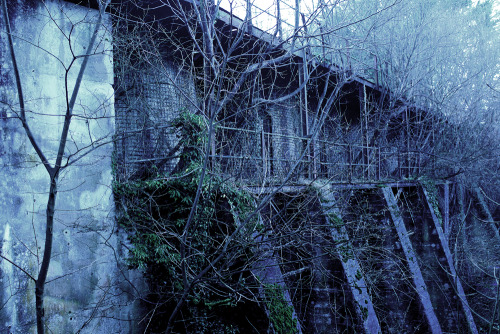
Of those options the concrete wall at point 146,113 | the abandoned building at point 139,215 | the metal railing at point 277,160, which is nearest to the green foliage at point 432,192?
the metal railing at point 277,160

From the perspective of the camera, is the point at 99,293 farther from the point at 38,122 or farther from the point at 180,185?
the point at 38,122

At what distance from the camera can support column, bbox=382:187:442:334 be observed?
26.8 feet

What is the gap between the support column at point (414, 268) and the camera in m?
8.18

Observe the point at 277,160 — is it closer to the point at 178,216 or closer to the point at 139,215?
the point at 178,216

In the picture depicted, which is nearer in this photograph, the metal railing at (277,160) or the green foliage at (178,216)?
the green foliage at (178,216)

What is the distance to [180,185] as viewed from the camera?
6.08m

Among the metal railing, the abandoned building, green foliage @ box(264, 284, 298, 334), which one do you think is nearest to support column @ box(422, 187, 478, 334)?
the metal railing

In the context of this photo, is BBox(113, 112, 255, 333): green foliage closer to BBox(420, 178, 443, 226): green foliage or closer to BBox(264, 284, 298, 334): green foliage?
BBox(264, 284, 298, 334): green foliage

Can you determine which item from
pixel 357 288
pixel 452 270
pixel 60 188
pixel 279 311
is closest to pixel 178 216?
pixel 60 188

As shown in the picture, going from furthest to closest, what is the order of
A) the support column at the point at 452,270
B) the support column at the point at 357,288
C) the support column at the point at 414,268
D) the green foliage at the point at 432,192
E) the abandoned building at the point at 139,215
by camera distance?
1. the green foliage at the point at 432,192
2. the support column at the point at 452,270
3. the support column at the point at 414,268
4. the support column at the point at 357,288
5. the abandoned building at the point at 139,215

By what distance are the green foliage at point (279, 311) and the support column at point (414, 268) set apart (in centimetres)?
405

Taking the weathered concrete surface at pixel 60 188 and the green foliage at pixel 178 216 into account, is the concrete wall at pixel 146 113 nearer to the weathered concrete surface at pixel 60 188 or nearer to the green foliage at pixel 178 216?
the green foliage at pixel 178 216

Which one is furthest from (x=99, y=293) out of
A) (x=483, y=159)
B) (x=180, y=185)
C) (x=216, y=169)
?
(x=483, y=159)

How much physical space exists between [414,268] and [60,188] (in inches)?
288
